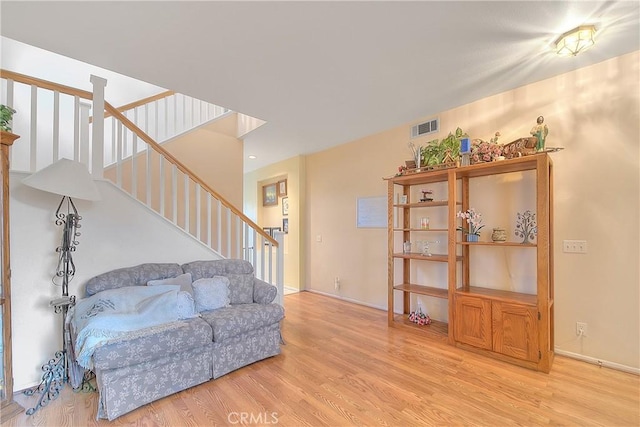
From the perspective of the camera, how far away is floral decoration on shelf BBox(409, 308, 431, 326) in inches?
121

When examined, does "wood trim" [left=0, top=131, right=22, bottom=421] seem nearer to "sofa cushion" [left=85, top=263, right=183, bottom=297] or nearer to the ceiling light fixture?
"sofa cushion" [left=85, top=263, right=183, bottom=297]

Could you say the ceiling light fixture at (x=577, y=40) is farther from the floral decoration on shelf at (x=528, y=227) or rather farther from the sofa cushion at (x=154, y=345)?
the sofa cushion at (x=154, y=345)

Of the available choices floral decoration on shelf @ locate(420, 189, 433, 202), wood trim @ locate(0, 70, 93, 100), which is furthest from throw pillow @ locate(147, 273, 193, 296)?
floral decoration on shelf @ locate(420, 189, 433, 202)

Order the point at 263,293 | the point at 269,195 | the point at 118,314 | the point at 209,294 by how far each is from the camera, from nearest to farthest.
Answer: the point at 118,314, the point at 209,294, the point at 263,293, the point at 269,195

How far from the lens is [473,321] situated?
2.54m

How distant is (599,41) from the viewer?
2.01 m

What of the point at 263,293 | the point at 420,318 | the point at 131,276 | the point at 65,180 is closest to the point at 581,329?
the point at 420,318

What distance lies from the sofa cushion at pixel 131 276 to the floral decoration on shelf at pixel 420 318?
2.58m

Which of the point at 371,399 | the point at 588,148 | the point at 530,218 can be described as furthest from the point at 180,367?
the point at 588,148

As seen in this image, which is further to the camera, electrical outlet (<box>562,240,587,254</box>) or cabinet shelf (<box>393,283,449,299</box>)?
cabinet shelf (<box>393,283,449,299</box>)

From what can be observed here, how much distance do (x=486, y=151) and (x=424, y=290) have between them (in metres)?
1.60

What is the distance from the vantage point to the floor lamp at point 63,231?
6.00 ft

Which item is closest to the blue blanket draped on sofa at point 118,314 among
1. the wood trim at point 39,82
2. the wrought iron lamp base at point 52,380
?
the wrought iron lamp base at point 52,380

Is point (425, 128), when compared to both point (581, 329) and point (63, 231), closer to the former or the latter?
point (581, 329)
